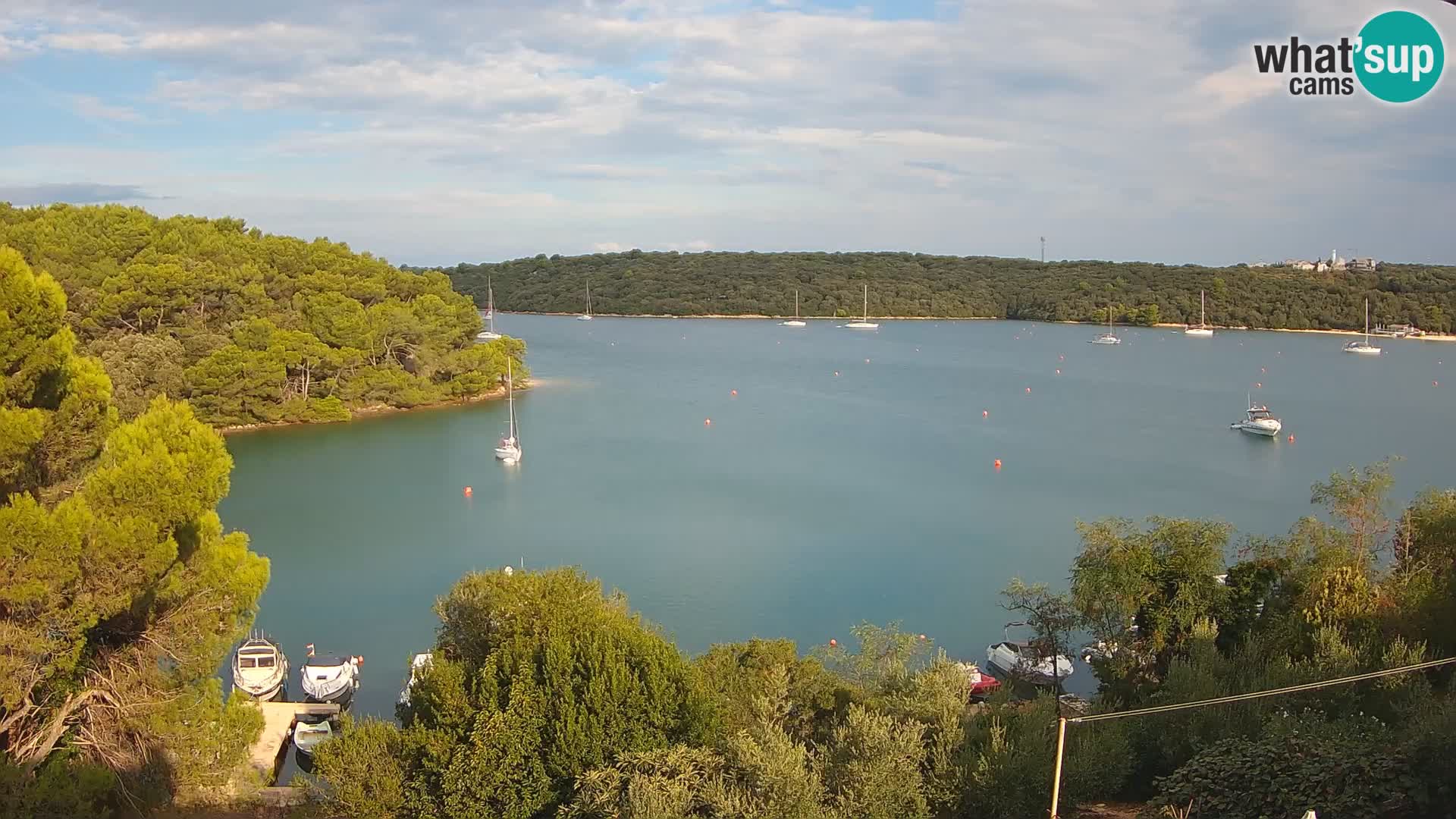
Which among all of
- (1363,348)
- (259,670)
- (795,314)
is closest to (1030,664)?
(259,670)

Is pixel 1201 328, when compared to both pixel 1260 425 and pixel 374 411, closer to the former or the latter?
pixel 1260 425

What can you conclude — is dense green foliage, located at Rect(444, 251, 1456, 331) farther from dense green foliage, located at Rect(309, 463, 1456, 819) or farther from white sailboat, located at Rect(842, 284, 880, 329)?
dense green foliage, located at Rect(309, 463, 1456, 819)

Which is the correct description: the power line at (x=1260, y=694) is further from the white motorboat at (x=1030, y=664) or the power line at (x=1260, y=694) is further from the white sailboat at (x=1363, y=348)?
the white sailboat at (x=1363, y=348)

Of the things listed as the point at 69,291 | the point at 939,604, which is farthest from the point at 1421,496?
the point at 69,291

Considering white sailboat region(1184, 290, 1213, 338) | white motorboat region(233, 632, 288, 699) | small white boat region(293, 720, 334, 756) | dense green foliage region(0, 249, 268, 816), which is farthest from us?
white sailboat region(1184, 290, 1213, 338)

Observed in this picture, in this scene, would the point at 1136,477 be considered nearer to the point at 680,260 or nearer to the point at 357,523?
the point at 357,523

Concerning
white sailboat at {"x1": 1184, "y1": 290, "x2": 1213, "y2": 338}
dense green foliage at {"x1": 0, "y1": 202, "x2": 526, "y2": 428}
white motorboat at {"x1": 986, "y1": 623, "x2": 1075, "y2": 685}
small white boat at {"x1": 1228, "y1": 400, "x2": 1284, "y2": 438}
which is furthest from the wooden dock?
white sailboat at {"x1": 1184, "y1": 290, "x2": 1213, "y2": 338}
